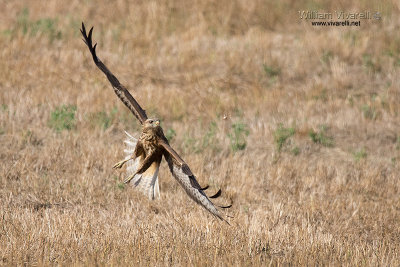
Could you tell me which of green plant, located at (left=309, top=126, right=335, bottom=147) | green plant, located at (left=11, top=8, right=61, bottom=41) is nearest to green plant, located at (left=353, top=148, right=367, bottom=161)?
green plant, located at (left=309, top=126, right=335, bottom=147)

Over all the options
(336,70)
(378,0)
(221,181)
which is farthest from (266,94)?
(378,0)

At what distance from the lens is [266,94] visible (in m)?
11.8

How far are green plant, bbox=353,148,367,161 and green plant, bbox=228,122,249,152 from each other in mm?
1614

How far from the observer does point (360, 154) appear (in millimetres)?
9523

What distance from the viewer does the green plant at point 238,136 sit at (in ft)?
30.9

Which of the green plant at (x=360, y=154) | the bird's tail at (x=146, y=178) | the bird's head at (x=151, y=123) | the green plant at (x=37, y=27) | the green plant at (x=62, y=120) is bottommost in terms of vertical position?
the green plant at (x=360, y=154)

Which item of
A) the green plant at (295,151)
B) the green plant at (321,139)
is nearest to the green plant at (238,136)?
the green plant at (295,151)

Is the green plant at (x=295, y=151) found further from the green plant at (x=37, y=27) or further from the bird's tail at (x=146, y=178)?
the green plant at (x=37, y=27)

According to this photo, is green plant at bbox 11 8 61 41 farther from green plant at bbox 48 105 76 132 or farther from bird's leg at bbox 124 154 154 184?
bird's leg at bbox 124 154 154 184

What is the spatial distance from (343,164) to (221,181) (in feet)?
7.19

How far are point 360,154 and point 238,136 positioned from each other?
179 centimetres

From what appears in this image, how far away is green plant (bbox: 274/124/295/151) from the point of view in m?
9.62

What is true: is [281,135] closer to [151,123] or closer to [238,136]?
[238,136]

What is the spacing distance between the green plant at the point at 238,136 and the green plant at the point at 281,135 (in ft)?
1.47
